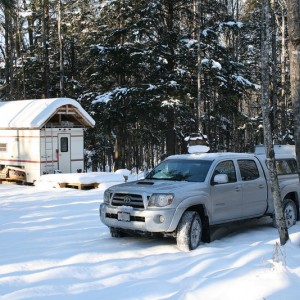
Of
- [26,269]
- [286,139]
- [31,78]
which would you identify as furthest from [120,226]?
[31,78]

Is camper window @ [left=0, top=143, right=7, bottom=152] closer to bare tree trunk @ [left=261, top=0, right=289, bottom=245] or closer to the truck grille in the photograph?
the truck grille

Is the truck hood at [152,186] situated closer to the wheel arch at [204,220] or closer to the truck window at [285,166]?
the wheel arch at [204,220]

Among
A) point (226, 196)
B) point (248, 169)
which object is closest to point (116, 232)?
point (226, 196)

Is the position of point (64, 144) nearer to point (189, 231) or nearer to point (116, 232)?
point (116, 232)

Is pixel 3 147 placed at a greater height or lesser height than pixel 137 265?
greater

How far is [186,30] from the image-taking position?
30.7 metres

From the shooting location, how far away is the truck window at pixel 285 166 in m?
11.0

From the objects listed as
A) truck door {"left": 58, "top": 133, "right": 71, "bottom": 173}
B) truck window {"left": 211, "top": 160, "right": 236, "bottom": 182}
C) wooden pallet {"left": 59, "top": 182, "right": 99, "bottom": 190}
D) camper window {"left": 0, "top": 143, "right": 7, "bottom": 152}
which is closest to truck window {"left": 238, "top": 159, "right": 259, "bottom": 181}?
truck window {"left": 211, "top": 160, "right": 236, "bottom": 182}

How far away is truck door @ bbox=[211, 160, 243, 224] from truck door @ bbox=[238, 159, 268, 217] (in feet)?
0.73

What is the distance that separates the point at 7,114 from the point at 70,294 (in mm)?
20142

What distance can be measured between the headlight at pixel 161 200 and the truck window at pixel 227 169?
5.17 ft

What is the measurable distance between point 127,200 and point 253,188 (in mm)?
2973

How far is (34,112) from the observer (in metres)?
22.8

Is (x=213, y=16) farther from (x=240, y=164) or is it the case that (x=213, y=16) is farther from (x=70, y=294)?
(x=70, y=294)
